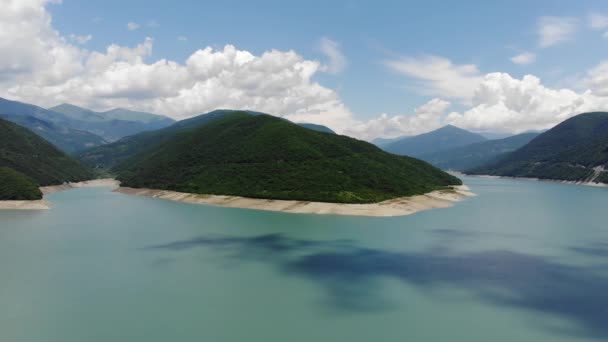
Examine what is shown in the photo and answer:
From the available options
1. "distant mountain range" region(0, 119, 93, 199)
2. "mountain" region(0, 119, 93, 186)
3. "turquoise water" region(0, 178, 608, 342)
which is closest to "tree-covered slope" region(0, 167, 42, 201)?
"distant mountain range" region(0, 119, 93, 199)

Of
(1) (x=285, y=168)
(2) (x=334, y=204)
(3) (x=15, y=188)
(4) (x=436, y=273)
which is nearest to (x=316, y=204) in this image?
(2) (x=334, y=204)

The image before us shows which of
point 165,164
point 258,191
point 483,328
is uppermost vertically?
point 165,164

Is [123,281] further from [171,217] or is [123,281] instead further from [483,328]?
[171,217]

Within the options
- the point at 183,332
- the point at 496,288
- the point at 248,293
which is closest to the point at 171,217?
the point at 248,293

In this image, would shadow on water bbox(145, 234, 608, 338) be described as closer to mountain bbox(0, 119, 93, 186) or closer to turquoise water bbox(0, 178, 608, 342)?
turquoise water bbox(0, 178, 608, 342)

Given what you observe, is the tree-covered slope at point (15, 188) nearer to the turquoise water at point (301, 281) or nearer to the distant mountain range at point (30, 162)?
the distant mountain range at point (30, 162)
